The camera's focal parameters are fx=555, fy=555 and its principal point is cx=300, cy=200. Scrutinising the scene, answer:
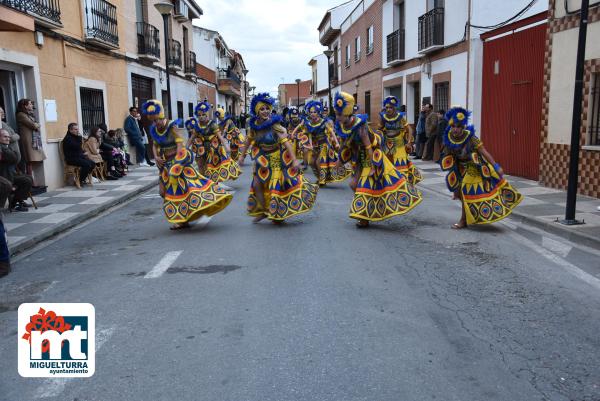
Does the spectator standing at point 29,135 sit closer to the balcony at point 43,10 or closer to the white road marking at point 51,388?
the balcony at point 43,10

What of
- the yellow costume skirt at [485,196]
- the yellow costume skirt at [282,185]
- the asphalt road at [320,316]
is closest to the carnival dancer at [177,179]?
the asphalt road at [320,316]

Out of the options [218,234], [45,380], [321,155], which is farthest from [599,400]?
[321,155]

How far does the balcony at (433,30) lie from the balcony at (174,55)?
36.1 ft

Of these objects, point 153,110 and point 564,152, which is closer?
point 153,110

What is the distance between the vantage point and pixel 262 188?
8000mm

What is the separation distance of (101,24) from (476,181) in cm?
1264

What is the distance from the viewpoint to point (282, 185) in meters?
7.80

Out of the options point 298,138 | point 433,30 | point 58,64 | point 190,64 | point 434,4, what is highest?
point 434,4

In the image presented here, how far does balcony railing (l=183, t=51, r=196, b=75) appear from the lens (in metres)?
28.0

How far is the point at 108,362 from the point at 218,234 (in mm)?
3938

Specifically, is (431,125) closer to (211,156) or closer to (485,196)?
(211,156)

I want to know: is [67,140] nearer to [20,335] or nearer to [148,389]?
[20,335]

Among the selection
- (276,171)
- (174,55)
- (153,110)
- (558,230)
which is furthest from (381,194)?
(174,55)

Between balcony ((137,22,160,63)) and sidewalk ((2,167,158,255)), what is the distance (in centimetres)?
715
